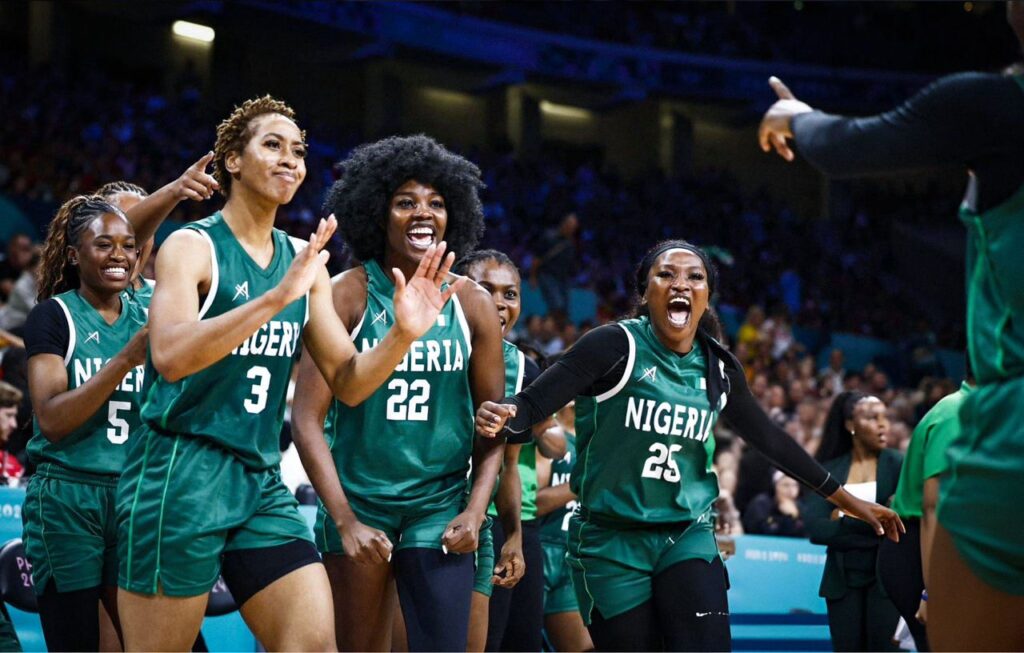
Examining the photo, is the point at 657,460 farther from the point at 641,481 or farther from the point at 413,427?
the point at 413,427

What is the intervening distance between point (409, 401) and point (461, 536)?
48cm

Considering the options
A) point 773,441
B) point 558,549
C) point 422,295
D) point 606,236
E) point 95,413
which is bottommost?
point 558,549

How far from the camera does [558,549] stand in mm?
7031

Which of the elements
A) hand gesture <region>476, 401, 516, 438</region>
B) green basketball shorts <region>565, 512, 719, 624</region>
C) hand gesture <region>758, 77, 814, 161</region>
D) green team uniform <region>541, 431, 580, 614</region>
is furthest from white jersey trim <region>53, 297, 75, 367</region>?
green team uniform <region>541, 431, 580, 614</region>

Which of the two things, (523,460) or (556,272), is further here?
(556,272)

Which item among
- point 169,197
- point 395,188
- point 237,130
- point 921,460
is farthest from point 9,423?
point 921,460

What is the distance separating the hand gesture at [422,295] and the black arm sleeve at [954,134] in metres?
1.50

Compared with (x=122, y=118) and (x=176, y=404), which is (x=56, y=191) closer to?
(x=122, y=118)

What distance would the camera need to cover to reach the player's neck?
3857 mm

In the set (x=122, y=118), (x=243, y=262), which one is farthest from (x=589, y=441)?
(x=122, y=118)

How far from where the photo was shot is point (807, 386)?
51.7ft

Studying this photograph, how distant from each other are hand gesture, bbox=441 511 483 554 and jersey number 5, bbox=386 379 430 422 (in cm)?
37

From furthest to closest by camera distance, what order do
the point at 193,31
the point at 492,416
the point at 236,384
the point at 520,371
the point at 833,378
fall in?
the point at 193,31 → the point at 833,378 → the point at 520,371 → the point at 492,416 → the point at 236,384

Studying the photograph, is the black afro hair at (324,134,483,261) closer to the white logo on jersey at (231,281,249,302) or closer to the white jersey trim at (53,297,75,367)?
the white logo on jersey at (231,281,249,302)
